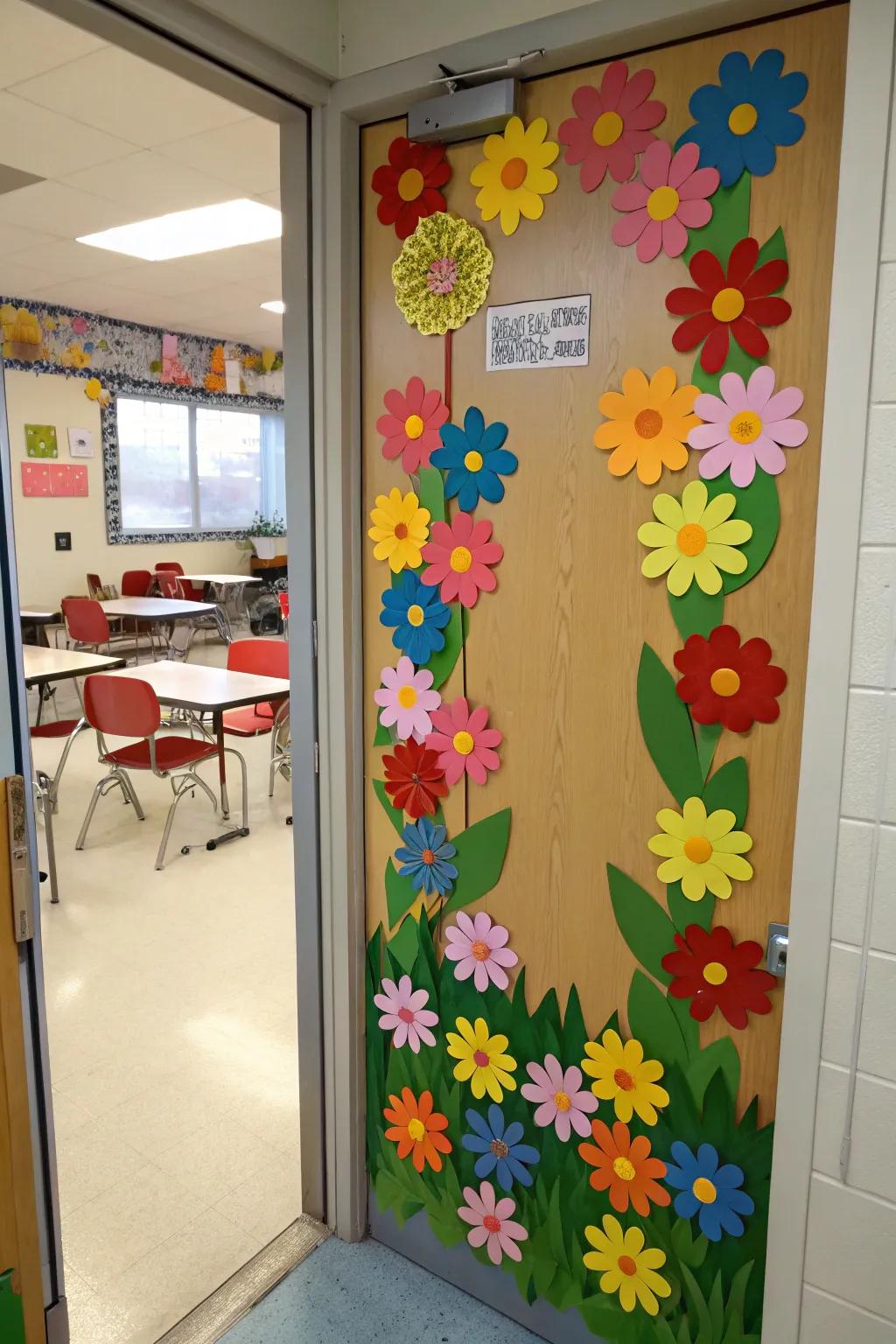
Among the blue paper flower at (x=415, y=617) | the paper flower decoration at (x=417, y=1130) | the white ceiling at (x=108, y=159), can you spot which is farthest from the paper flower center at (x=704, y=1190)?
the white ceiling at (x=108, y=159)

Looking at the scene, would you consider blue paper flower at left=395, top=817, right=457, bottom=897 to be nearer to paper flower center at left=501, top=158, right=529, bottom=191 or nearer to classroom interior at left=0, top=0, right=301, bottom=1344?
classroom interior at left=0, top=0, right=301, bottom=1344

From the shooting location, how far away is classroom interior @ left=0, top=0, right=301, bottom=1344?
2.24 metres

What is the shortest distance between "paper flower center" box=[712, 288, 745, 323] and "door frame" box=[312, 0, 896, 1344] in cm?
16

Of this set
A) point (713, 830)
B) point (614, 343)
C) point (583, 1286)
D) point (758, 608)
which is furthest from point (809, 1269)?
point (614, 343)

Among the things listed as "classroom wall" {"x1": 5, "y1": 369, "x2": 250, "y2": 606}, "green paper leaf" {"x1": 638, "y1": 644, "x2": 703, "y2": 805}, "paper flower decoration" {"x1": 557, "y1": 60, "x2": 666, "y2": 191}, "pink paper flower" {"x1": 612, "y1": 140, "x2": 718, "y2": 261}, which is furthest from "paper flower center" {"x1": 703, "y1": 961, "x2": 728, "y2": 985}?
"classroom wall" {"x1": 5, "y1": 369, "x2": 250, "y2": 606}

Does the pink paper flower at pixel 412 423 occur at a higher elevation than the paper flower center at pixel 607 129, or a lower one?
lower

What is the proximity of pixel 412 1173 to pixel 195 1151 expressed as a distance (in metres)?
0.72

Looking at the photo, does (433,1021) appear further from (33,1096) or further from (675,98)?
(675,98)

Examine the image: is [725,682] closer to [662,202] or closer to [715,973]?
[715,973]

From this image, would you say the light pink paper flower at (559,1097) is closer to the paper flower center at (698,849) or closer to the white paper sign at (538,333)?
the paper flower center at (698,849)

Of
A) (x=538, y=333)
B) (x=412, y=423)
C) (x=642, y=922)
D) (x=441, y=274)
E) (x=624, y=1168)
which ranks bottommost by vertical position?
(x=624, y=1168)

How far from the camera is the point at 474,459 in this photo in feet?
5.34

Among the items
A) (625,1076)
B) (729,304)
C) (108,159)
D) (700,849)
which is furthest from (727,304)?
(108,159)

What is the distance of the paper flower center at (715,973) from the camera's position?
1.46m
